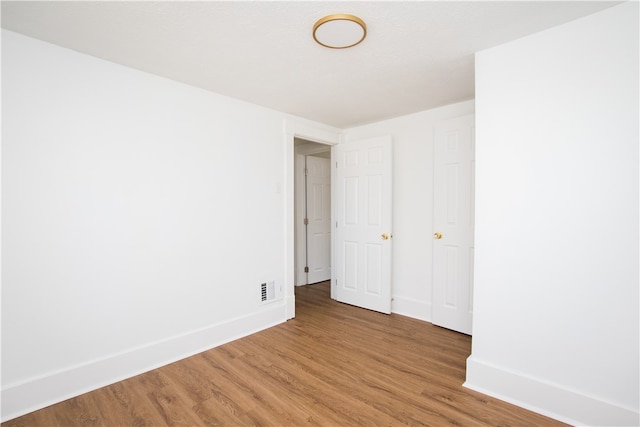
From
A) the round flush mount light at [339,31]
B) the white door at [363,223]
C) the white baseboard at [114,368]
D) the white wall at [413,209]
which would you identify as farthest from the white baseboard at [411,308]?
the round flush mount light at [339,31]

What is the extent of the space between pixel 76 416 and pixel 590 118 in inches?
139

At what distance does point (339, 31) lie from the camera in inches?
70.8

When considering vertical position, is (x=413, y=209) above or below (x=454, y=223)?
above

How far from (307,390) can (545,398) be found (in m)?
1.50

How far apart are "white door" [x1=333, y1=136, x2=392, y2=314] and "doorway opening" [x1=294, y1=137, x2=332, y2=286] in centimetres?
92

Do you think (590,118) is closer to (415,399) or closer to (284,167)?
(415,399)

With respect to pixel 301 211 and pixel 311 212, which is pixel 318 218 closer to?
pixel 311 212

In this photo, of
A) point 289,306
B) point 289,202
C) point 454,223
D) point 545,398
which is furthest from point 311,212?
point 545,398

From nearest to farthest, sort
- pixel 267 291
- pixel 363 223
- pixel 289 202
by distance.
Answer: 1. pixel 267 291
2. pixel 289 202
3. pixel 363 223

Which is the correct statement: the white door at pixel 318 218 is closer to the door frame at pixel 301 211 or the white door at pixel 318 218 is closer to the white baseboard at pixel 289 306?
the door frame at pixel 301 211

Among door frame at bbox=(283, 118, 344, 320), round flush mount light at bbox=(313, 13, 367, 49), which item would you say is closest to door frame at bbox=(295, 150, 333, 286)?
door frame at bbox=(283, 118, 344, 320)

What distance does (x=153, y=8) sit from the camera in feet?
5.31

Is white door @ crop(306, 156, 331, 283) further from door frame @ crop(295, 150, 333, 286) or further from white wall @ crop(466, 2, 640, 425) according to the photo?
white wall @ crop(466, 2, 640, 425)

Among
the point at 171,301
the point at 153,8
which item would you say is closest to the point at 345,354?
the point at 171,301
